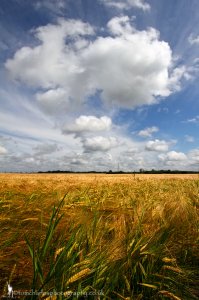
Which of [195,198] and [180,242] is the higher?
[195,198]

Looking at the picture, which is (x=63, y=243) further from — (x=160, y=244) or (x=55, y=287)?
(x=160, y=244)

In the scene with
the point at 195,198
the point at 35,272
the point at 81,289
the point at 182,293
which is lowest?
the point at 182,293

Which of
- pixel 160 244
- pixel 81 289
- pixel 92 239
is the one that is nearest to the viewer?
pixel 81 289

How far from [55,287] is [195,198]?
499 centimetres

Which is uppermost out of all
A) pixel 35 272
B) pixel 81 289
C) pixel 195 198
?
pixel 195 198

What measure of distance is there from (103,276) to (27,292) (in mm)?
686

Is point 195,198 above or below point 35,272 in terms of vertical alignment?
above

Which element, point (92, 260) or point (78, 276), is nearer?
point (78, 276)

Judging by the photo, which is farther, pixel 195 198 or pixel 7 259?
pixel 195 198

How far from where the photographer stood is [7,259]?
224cm

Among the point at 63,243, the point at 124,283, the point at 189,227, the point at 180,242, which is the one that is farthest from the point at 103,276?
the point at 189,227

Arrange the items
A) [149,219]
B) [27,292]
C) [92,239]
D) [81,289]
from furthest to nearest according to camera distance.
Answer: [149,219] < [92,239] < [81,289] < [27,292]

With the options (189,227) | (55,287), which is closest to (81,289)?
(55,287)

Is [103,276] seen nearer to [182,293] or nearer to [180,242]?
[182,293]
